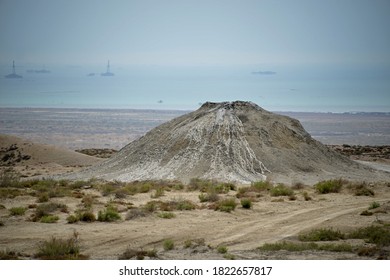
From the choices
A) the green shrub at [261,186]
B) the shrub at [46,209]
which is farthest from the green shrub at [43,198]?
the green shrub at [261,186]

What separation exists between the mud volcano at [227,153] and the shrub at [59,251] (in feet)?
47.6

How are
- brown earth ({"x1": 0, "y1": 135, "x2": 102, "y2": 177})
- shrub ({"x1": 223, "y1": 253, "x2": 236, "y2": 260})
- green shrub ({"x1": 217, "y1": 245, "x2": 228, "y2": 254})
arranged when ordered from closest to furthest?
shrub ({"x1": 223, "y1": 253, "x2": 236, "y2": 260}) < green shrub ({"x1": 217, "y1": 245, "x2": 228, "y2": 254}) < brown earth ({"x1": 0, "y1": 135, "x2": 102, "y2": 177})

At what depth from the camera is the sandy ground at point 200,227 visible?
1334 centimetres

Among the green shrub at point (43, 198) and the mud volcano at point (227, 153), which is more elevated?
the mud volcano at point (227, 153)

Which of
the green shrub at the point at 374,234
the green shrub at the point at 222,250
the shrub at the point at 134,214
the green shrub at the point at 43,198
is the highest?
the green shrub at the point at 374,234

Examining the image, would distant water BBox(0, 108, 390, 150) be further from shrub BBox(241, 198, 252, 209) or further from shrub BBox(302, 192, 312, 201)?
shrub BBox(241, 198, 252, 209)

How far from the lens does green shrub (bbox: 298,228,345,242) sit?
1438 centimetres

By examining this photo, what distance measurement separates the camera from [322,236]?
1444 centimetres

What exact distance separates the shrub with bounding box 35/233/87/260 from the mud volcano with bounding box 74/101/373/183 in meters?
14.5

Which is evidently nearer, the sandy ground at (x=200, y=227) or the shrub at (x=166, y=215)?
the sandy ground at (x=200, y=227)

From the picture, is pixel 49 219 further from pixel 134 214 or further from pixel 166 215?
pixel 166 215

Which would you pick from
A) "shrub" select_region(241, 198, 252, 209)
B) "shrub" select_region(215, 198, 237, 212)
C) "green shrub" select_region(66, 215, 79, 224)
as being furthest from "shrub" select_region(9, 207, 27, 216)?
"shrub" select_region(241, 198, 252, 209)

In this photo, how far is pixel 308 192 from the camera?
24.0 meters

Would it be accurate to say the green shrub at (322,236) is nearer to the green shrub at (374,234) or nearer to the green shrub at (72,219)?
the green shrub at (374,234)
